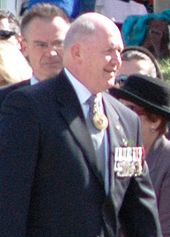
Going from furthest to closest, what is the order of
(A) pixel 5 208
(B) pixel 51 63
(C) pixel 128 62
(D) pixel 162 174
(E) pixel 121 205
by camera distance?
(C) pixel 128 62, (B) pixel 51 63, (D) pixel 162 174, (E) pixel 121 205, (A) pixel 5 208

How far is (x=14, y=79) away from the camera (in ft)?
20.7

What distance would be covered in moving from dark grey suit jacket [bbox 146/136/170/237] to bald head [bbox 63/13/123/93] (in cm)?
87

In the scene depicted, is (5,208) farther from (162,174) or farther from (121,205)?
(162,174)

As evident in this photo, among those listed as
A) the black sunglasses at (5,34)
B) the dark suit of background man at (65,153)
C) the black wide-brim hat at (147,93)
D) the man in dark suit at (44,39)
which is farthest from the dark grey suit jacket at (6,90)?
the black sunglasses at (5,34)

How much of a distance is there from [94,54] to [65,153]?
48 cm

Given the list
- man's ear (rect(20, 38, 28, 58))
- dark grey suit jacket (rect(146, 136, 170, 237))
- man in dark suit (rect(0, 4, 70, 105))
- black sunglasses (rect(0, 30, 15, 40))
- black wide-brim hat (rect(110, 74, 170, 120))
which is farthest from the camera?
black sunglasses (rect(0, 30, 15, 40))

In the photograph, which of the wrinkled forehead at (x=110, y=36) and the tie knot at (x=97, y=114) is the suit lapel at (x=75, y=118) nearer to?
the tie knot at (x=97, y=114)

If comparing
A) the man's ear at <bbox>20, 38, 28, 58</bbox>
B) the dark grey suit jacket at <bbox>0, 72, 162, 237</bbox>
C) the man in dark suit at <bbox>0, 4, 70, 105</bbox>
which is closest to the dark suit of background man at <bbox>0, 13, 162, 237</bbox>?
the dark grey suit jacket at <bbox>0, 72, 162, 237</bbox>

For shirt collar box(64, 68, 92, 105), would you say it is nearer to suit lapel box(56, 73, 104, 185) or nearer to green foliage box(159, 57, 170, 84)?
suit lapel box(56, 73, 104, 185)

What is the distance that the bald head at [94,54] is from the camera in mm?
4789

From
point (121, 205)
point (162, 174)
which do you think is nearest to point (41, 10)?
point (162, 174)

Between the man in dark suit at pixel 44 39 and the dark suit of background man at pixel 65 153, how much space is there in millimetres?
1123

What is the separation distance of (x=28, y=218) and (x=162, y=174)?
42.4 inches

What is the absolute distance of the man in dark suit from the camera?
605cm
